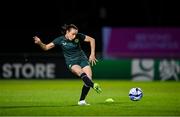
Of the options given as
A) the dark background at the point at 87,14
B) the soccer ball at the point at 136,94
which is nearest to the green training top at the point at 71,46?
the soccer ball at the point at 136,94

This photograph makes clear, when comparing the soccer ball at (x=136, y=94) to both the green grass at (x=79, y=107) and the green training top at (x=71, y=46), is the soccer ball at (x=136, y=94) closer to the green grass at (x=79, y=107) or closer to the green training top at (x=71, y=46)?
the green grass at (x=79, y=107)

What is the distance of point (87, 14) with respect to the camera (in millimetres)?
39500

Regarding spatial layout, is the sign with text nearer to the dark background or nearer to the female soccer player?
the dark background

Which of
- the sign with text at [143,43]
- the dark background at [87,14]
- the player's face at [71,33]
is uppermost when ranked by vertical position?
the player's face at [71,33]

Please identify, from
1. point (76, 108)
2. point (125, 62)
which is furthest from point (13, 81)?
point (76, 108)

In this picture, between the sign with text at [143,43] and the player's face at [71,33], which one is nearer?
the player's face at [71,33]

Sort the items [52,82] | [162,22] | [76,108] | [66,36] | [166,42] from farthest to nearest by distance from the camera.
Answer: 1. [162,22]
2. [166,42]
3. [52,82]
4. [66,36]
5. [76,108]

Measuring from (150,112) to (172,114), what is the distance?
0.66 meters

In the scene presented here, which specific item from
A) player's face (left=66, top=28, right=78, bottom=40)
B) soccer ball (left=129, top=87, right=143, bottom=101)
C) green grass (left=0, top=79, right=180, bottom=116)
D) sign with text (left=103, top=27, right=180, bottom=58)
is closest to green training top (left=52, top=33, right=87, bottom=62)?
player's face (left=66, top=28, right=78, bottom=40)

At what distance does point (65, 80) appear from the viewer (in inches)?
1212

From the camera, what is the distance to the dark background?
128 feet

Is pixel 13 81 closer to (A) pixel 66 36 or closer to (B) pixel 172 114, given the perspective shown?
(A) pixel 66 36

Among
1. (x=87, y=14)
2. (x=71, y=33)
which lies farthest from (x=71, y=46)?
(x=87, y=14)

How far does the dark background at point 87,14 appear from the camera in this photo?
128ft
